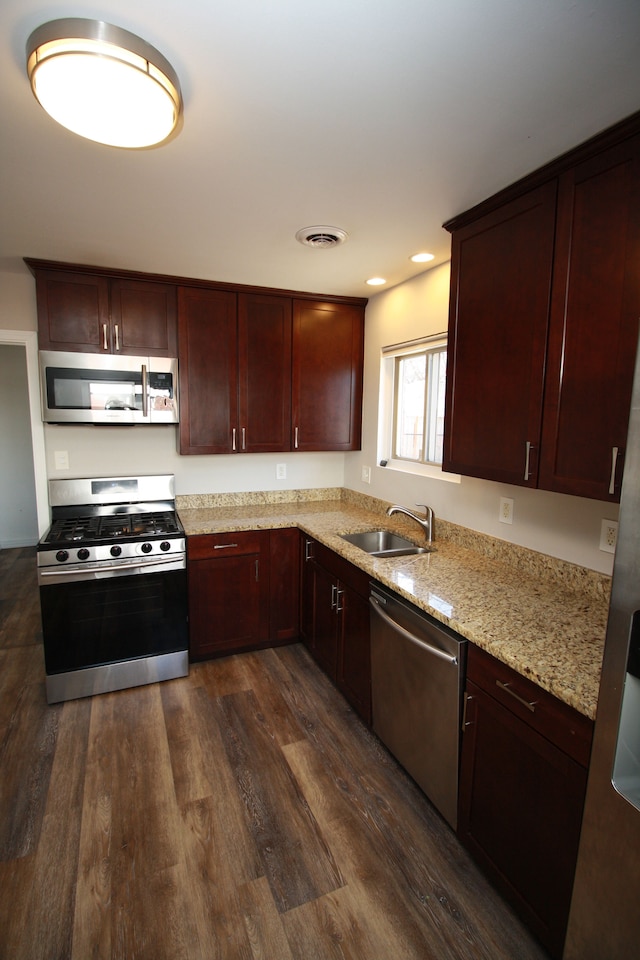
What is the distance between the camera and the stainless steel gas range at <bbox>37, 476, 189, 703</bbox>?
242 centimetres

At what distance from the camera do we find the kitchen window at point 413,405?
2775mm

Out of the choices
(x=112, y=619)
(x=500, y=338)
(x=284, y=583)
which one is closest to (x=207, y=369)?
(x=284, y=583)

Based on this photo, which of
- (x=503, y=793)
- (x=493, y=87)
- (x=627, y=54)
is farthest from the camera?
(x=503, y=793)

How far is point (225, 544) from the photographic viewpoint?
282cm

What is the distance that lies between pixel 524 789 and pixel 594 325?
1413 millimetres

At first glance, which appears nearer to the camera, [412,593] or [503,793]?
[503,793]

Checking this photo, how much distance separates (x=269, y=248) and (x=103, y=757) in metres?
2.60

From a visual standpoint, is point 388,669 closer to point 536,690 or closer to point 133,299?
point 536,690

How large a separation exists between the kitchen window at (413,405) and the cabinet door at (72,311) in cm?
180

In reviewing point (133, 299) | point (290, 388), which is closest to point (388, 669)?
point (290, 388)

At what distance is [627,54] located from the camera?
107 centimetres

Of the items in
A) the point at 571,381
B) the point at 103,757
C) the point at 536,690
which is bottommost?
the point at 103,757

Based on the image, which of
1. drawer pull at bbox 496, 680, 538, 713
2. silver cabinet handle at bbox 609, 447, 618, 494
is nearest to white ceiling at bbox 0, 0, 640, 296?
silver cabinet handle at bbox 609, 447, 618, 494

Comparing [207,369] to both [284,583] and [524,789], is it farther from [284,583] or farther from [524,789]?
[524,789]
